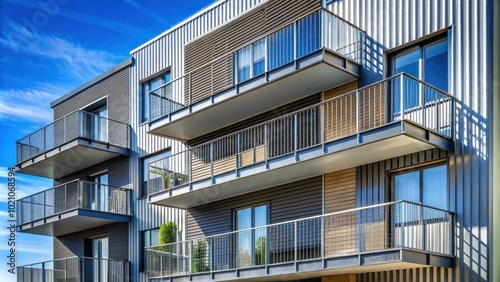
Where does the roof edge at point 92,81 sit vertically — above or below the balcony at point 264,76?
above

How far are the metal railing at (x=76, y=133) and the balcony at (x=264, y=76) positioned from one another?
151 inches

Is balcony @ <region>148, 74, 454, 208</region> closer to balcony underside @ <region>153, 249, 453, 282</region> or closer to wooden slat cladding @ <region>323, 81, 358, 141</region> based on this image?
wooden slat cladding @ <region>323, 81, 358, 141</region>

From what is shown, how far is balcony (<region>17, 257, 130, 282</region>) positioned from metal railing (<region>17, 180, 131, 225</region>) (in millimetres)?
1756

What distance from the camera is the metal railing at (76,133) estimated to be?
25.1 meters

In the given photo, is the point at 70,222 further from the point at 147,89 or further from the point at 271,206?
the point at 271,206

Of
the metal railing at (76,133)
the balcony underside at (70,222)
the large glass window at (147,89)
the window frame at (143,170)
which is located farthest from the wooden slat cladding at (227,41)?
the balcony underside at (70,222)

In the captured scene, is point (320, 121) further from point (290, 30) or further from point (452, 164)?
point (452, 164)

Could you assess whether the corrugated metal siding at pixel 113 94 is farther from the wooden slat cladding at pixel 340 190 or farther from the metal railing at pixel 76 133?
the wooden slat cladding at pixel 340 190

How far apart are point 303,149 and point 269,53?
126 inches

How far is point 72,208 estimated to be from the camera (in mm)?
23766

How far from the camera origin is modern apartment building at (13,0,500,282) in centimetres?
1412

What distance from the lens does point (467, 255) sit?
13812 millimetres

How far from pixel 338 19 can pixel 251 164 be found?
418 cm

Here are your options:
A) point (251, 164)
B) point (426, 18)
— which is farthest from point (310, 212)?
point (426, 18)
